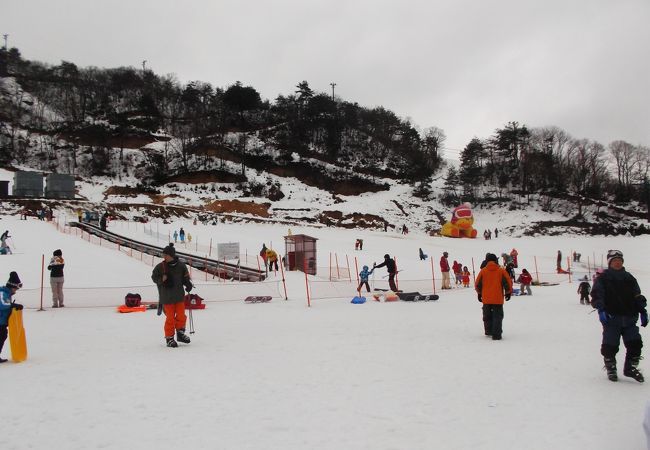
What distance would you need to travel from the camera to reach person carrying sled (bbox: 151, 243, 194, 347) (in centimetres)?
859

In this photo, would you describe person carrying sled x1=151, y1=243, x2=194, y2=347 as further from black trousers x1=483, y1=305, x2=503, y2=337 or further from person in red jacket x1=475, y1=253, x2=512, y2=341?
black trousers x1=483, y1=305, x2=503, y2=337

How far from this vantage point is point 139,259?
88.9 ft

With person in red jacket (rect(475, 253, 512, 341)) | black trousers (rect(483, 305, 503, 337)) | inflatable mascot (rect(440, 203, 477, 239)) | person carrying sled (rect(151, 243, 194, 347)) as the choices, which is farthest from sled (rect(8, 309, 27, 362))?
inflatable mascot (rect(440, 203, 477, 239))

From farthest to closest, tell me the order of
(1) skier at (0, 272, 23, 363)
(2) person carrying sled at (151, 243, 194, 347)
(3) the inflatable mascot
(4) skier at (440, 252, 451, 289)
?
(3) the inflatable mascot < (4) skier at (440, 252, 451, 289) < (2) person carrying sled at (151, 243, 194, 347) < (1) skier at (0, 272, 23, 363)

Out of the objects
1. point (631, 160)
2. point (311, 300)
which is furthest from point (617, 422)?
point (631, 160)

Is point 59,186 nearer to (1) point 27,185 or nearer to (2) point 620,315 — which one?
→ (1) point 27,185

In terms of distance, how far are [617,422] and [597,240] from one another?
53.4 meters

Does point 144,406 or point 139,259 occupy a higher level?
point 139,259

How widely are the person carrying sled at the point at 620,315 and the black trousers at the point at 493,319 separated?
2.96 m

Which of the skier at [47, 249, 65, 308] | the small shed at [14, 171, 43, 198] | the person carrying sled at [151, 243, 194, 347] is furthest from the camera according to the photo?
the small shed at [14, 171, 43, 198]

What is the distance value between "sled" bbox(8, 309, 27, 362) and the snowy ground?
217mm

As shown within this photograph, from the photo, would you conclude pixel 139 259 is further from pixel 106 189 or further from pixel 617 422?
pixel 106 189

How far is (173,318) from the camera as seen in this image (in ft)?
28.7

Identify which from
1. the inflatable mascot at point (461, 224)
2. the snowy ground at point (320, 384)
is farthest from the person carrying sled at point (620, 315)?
the inflatable mascot at point (461, 224)
